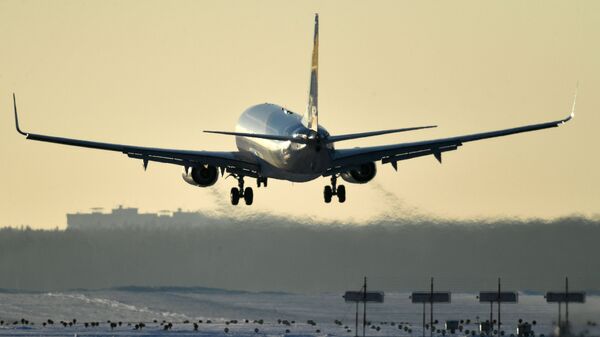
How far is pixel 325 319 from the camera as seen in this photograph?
182 meters

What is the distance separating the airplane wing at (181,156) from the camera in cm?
11945

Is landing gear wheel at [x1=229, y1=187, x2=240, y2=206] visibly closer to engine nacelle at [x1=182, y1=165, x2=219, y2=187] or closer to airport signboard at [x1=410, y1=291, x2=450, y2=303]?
engine nacelle at [x1=182, y1=165, x2=219, y2=187]

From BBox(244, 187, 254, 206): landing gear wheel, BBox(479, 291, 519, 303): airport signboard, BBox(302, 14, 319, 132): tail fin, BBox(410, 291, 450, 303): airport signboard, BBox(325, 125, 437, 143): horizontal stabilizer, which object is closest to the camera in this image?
BBox(325, 125, 437, 143): horizontal stabilizer

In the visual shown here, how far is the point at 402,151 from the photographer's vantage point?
12175 cm

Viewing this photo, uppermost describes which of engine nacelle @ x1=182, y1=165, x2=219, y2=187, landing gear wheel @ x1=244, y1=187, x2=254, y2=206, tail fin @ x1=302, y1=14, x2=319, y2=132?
tail fin @ x1=302, y1=14, x2=319, y2=132

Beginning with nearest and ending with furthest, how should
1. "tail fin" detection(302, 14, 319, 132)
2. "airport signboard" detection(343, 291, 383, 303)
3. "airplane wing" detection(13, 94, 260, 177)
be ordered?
"tail fin" detection(302, 14, 319, 132), "airplane wing" detection(13, 94, 260, 177), "airport signboard" detection(343, 291, 383, 303)

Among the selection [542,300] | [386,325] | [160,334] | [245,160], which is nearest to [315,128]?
[245,160]

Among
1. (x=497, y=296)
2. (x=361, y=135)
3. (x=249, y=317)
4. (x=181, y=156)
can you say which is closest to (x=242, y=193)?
(x=181, y=156)

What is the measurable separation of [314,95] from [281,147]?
500 centimetres

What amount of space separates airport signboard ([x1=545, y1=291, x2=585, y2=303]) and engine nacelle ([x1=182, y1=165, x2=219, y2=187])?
3170cm

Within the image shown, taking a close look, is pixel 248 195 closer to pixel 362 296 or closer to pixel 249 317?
pixel 362 296

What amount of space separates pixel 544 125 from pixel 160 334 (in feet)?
163

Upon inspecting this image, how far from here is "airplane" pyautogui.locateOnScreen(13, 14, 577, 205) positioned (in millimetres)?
113750

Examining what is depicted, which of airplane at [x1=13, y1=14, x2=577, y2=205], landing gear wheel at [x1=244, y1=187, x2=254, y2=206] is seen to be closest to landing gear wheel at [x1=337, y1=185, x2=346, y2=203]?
airplane at [x1=13, y1=14, x2=577, y2=205]
